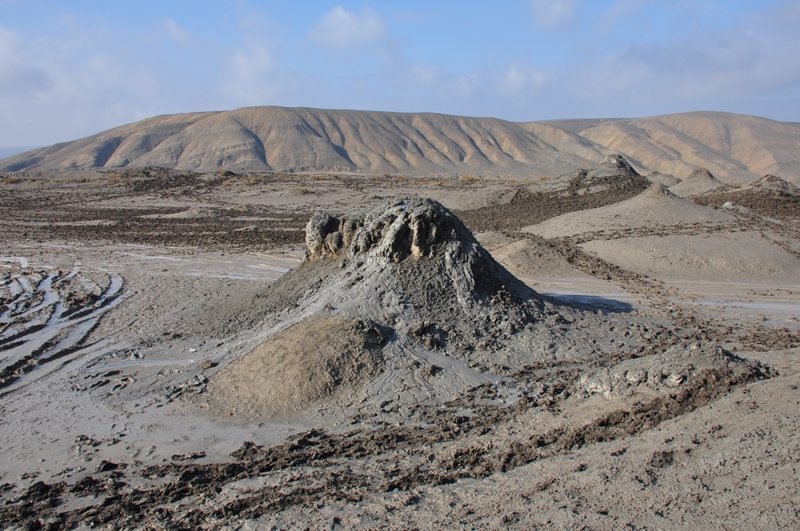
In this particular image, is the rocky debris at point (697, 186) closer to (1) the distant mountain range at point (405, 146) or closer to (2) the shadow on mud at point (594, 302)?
(2) the shadow on mud at point (594, 302)

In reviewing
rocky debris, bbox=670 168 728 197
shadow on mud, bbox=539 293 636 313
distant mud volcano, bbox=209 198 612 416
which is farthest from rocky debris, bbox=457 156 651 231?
distant mud volcano, bbox=209 198 612 416

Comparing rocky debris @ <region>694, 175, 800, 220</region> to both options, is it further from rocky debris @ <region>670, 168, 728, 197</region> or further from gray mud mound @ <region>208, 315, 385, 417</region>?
gray mud mound @ <region>208, 315, 385, 417</region>

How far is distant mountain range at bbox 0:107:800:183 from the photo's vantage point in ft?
305

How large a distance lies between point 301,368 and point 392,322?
5.81ft

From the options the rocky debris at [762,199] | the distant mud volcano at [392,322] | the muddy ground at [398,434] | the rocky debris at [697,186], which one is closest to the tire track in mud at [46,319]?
the muddy ground at [398,434]

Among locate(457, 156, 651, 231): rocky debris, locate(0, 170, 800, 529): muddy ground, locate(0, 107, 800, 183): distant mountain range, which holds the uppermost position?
locate(0, 107, 800, 183): distant mountain range

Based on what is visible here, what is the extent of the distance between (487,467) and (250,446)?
2.93 meters

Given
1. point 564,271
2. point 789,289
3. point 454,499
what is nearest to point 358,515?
point 454,499

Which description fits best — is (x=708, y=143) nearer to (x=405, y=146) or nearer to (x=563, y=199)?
(x=405, y=146)

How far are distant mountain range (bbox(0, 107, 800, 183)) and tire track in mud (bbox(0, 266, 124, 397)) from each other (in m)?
69.5

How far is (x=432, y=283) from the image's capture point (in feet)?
36.5

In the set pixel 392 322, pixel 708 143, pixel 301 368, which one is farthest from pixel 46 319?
pixel 708 143

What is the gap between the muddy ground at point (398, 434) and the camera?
586 centimetres

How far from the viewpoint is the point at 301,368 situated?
9383 mm
